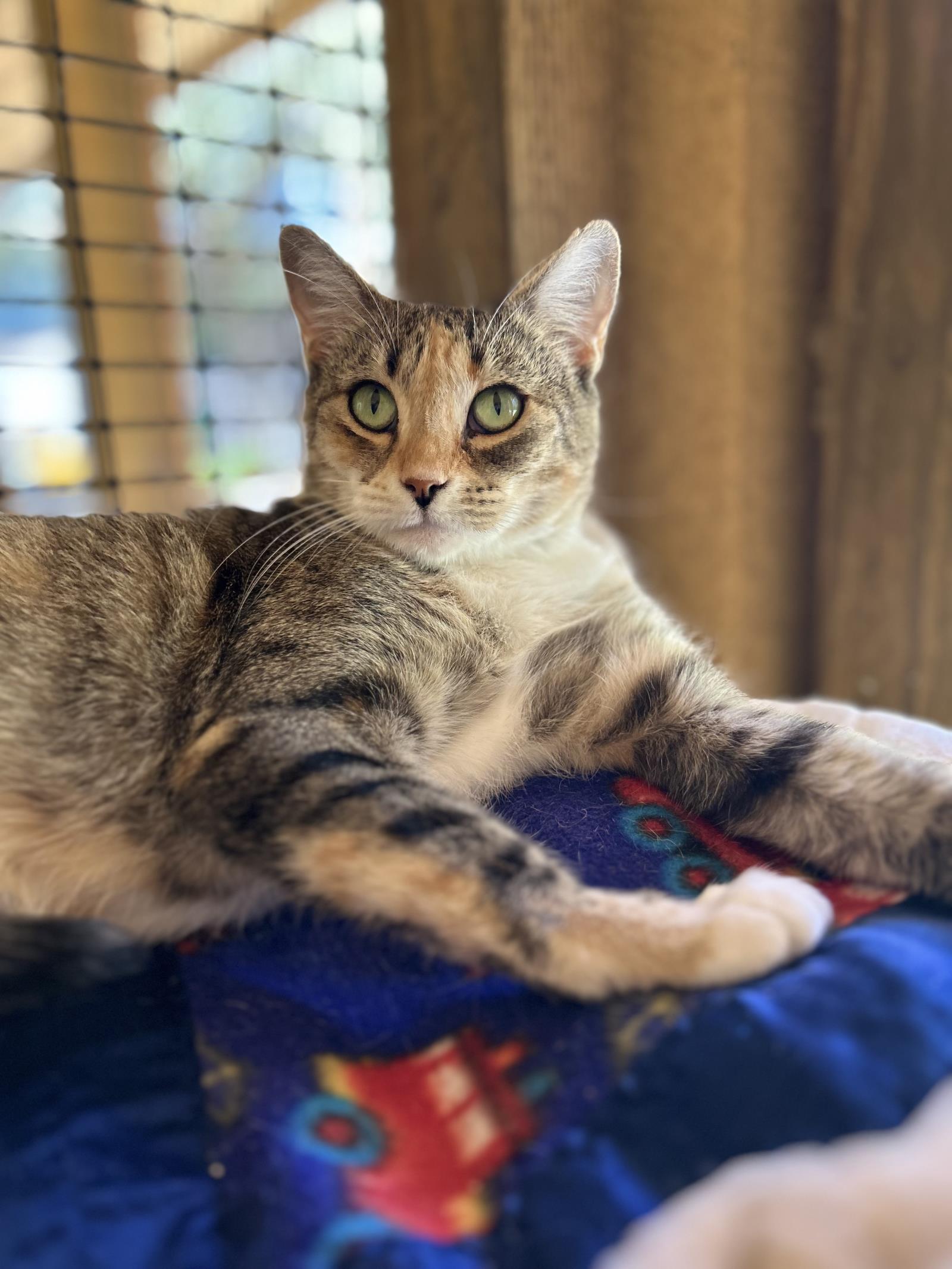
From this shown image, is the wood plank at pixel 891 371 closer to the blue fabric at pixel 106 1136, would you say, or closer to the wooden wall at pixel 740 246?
the wooden wall at pixel 740 246

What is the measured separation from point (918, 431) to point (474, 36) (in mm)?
1237

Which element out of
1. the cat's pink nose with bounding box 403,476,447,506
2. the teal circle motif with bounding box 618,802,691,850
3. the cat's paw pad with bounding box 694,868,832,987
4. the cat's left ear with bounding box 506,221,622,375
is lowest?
the teal circle motif with bounding box 618,802,691,850

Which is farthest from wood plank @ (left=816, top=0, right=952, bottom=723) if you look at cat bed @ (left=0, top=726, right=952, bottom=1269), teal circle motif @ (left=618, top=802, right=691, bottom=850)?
cat bed @ (left=0, top=726, right=952, bottom=1269)

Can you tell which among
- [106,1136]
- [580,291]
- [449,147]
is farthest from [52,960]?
[449,147]

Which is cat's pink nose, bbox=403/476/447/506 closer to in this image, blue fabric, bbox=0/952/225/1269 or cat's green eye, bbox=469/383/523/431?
cat's green eye, bbox=469/383/523/431

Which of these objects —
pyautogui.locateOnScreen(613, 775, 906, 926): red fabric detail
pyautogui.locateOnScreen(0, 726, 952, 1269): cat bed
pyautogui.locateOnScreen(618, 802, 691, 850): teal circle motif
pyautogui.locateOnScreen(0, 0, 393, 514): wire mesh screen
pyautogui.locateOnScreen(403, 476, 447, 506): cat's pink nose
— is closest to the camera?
pyautogui.locateOnScreen(0, 726, 952, 1269): cat bed

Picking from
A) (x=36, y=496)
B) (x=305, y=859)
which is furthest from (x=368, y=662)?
(x=36, y=496)

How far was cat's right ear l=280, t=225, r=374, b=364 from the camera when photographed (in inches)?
54.5

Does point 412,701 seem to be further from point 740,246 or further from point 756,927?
point 740,246

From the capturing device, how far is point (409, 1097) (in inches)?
30.3

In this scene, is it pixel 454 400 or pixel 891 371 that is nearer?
pixel 454 400

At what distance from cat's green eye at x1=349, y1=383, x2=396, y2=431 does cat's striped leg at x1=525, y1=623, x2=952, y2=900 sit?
0.41m

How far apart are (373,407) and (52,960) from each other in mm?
843

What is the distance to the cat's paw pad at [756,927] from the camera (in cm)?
79
